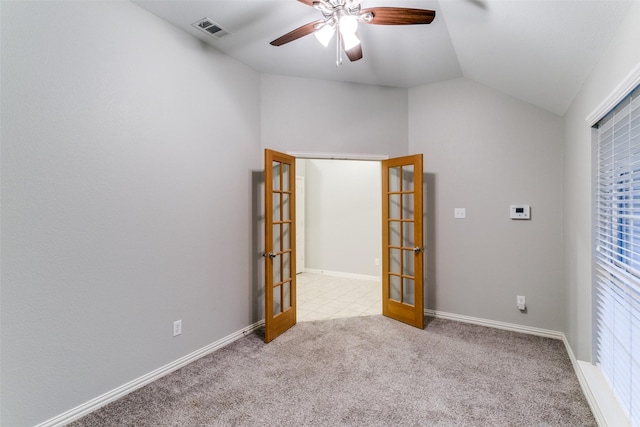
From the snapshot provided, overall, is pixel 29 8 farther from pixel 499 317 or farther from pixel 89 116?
pixel 499 317

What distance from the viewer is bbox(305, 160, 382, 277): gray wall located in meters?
5.63

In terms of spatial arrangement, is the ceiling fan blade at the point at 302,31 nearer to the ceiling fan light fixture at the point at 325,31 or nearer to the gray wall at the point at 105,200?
the ceiling fan light fixture at the point at 325,31

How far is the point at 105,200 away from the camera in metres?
2.09

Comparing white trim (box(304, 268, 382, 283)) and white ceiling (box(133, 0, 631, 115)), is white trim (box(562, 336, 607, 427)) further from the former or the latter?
white trim (box(304, 268, 382, 283))

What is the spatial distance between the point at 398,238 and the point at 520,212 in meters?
1.26

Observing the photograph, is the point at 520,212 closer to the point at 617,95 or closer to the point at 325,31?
the point at 617,95

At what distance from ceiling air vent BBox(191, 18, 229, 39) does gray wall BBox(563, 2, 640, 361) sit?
2554 millimetres

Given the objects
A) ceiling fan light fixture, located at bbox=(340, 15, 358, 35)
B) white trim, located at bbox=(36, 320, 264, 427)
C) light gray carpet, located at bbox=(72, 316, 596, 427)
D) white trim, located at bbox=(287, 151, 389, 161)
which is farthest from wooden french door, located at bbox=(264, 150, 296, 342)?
ceiling fan light fixture, located at bbox=(340, 15, 358, 35)

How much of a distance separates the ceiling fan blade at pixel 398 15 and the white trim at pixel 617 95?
96 cm

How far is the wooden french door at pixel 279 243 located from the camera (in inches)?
119

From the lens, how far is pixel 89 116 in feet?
6.57

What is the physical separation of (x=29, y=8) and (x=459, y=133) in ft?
11.9

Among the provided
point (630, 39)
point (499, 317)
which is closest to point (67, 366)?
point (630, 39)

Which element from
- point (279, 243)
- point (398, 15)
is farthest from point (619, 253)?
point (279, 243)
